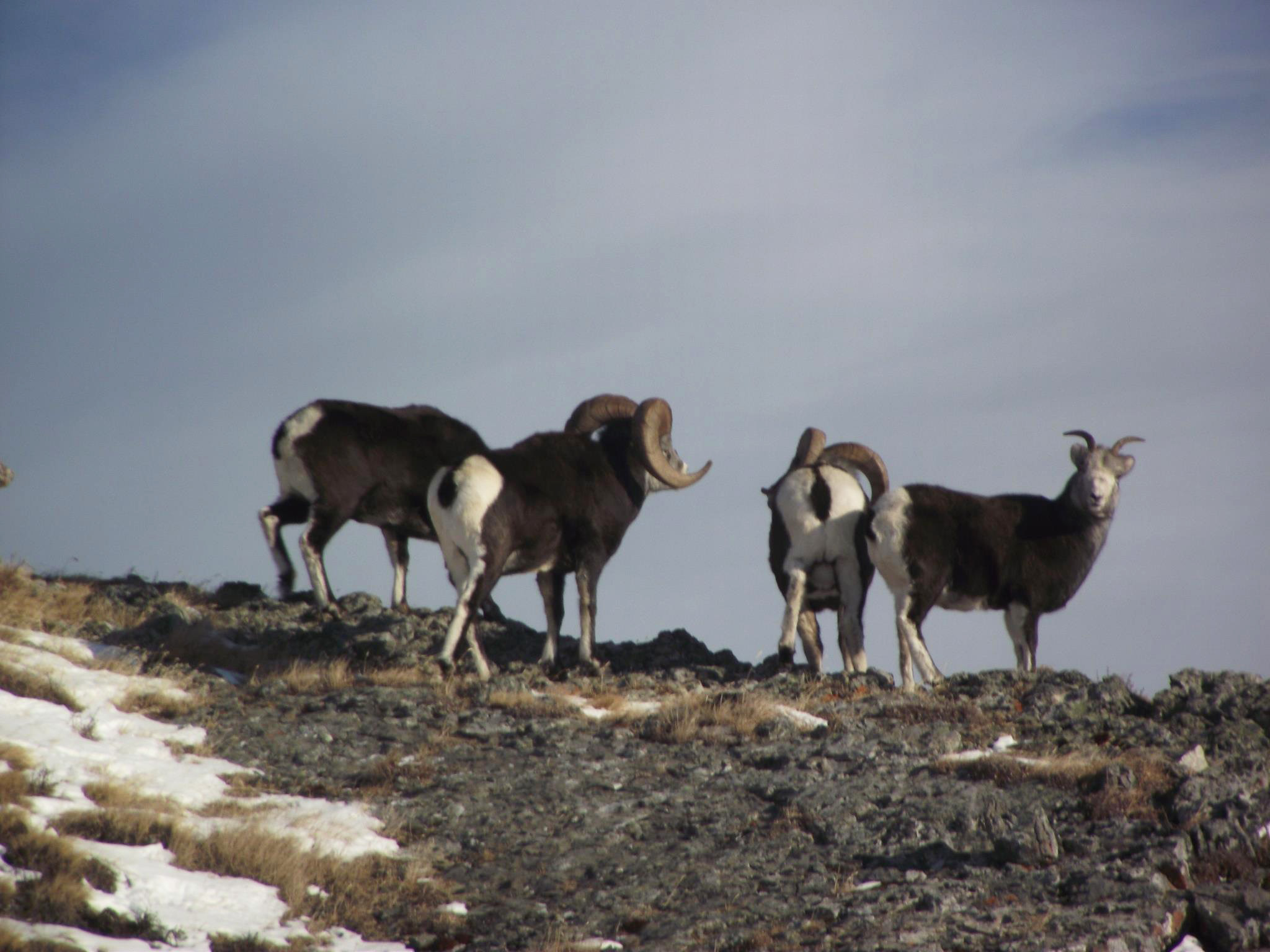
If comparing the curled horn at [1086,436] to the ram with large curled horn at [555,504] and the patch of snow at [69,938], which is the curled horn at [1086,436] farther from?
the patch of snow at [69,938]

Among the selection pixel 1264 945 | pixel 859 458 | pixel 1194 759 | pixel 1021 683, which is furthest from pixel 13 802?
pixel 859 458

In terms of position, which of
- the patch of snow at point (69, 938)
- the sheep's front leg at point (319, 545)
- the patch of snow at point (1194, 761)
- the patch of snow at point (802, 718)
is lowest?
the patch of snow at point (69, 938)

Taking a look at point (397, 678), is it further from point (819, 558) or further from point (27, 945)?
point (27, 945)

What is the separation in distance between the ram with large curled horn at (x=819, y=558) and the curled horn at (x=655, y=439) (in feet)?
4.60

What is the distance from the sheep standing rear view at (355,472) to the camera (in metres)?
16.2

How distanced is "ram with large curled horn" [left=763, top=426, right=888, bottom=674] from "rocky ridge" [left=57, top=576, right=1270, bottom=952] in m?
0.92

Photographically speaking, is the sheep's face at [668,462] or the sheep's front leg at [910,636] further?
the sheep's face at [668,462]

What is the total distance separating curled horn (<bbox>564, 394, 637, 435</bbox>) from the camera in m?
17.1

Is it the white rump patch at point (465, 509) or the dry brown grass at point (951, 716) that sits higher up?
the white rump patch at point (465, 509)

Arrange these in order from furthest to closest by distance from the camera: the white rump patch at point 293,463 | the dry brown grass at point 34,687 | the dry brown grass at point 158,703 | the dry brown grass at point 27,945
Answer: the white rump patch at point 293,463
the dry brown grass at point 158,703
the dry brown grass at point 34,687
the dry brown grass at point 27,945

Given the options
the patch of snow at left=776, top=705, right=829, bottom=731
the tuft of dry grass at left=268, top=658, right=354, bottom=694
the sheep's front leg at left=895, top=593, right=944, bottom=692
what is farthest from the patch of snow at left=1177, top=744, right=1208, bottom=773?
the tuft of dry grass at left=268, top=658, right=354, bottom=694

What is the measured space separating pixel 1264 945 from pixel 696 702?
573 centimetres

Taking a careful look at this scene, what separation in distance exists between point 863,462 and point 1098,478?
104 inches

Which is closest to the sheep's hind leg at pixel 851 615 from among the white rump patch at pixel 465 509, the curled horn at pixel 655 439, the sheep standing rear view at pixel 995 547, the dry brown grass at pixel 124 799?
the sheep standing rear view at pixel 995 547
